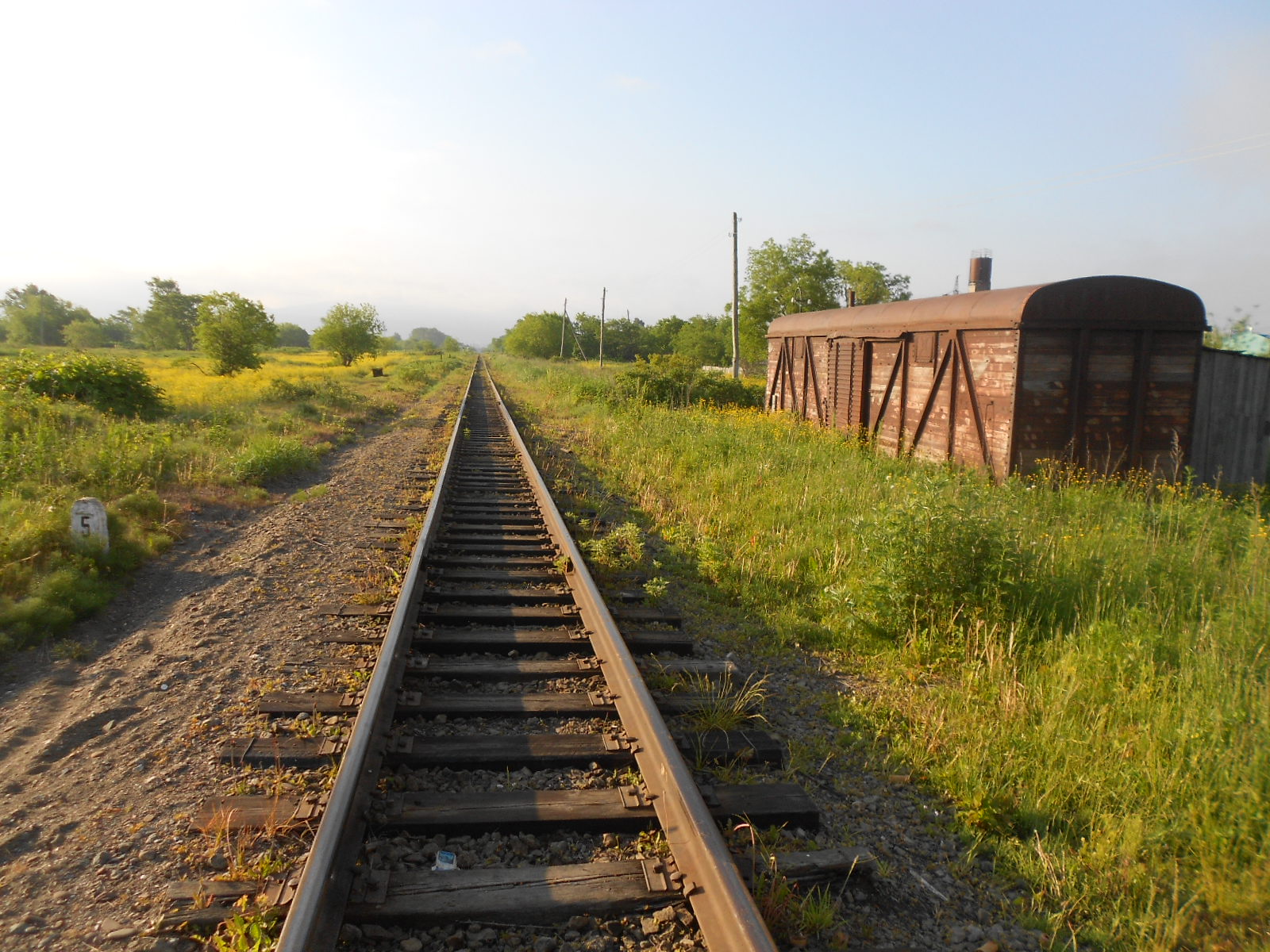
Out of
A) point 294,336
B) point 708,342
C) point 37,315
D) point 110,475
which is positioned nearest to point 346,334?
point 708,342

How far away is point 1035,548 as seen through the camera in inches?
227

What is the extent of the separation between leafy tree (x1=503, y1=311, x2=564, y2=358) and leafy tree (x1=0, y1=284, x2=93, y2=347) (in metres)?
63.4

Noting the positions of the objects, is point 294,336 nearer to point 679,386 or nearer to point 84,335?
point 84,335

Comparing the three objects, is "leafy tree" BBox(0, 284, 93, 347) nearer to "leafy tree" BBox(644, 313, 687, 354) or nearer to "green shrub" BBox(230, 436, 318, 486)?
"leafy tree" BBox(644, 313, 687, 354)

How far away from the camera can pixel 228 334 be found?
33.9m

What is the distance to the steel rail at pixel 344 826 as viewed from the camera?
6.97 feet

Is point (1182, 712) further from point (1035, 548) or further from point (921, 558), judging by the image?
point (1035, 548)

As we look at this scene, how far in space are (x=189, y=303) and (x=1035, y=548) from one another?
128972mm

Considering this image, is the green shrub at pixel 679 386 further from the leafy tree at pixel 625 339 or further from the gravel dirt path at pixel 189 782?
the leafy tree at pixel 625 339

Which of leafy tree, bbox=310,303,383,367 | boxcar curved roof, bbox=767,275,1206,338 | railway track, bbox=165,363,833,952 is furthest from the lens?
leafy tree, bbox=310,303,383,367

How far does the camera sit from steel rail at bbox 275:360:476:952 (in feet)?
6.97

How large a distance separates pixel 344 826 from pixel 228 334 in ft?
120

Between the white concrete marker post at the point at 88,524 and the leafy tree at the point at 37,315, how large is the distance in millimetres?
121899

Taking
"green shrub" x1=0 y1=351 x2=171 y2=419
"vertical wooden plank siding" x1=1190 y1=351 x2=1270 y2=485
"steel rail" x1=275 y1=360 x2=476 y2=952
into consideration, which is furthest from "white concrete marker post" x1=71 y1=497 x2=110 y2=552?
"vertical wooden plank siding" x1=1190 y1=351 x2=1270 y2=485
